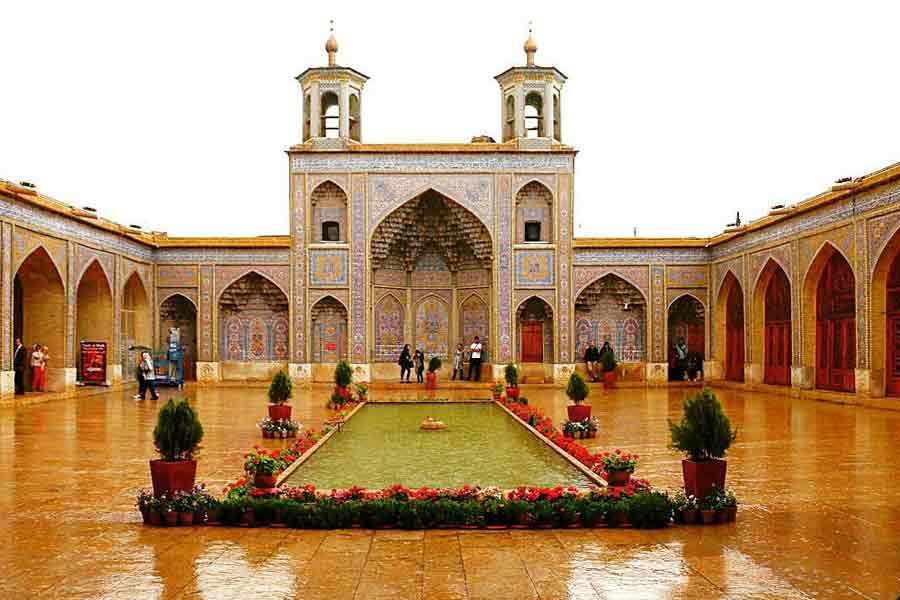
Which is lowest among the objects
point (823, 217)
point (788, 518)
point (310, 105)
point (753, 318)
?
point (788, 518)

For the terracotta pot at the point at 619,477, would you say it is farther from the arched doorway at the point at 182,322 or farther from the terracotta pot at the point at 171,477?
the arched doorway at the point at 182,322

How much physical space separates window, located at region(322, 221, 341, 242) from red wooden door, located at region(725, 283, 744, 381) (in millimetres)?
10096

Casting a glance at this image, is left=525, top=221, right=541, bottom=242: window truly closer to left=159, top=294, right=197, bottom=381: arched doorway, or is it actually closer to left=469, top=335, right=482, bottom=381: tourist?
left=469, top=335, right=482, bottom=381: tourist

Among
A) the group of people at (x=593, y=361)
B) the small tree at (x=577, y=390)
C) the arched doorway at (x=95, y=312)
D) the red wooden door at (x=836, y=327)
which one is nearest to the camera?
the small tree at (x=577, y=390)

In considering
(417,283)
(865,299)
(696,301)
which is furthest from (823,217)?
(417,283)

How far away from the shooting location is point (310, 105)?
74.1 feet

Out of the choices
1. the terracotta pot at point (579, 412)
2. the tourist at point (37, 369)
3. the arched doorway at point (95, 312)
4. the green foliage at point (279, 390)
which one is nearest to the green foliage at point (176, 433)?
the green foliage at point (279, 390)

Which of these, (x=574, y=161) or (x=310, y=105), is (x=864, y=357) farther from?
(x=310, y=105)

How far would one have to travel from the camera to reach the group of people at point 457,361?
73.3 ft

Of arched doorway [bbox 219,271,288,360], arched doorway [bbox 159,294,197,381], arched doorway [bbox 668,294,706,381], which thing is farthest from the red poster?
arched doorway [bbox 668,294,706,381]

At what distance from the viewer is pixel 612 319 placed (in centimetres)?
2327

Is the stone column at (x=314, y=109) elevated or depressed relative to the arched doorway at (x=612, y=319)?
elevated

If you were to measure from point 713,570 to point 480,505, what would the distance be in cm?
166

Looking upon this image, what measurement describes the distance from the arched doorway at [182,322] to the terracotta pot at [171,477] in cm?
1748
